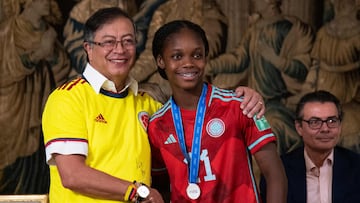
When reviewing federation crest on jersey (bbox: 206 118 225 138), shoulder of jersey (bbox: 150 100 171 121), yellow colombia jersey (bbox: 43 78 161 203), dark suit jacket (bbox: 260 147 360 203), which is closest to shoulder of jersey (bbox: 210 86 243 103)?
federation crest on jersey (bbox: 206 118 225 138)

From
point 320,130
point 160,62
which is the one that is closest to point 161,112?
point 160,62

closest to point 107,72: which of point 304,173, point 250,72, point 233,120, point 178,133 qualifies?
point 178,133

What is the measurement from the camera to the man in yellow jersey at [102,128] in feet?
8.70

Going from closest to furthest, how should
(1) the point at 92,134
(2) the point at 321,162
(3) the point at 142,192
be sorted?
(3) the point at 142,192, (1) the point at 92,134, (2) the point at 321,162

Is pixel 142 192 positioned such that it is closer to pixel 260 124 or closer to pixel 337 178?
pixel 260 124

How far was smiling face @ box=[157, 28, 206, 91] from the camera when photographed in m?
2.89

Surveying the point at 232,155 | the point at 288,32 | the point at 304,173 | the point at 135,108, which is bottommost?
the point at 304,173

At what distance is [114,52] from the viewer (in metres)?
2.84

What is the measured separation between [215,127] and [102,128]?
0.52 meters

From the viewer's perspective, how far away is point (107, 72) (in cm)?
291

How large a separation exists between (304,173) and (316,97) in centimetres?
48

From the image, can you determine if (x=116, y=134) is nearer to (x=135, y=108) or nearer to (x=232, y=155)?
(x=135, y=108)

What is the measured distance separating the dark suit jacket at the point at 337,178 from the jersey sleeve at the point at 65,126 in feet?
4.32

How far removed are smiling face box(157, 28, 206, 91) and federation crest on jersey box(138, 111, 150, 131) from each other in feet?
0.71
